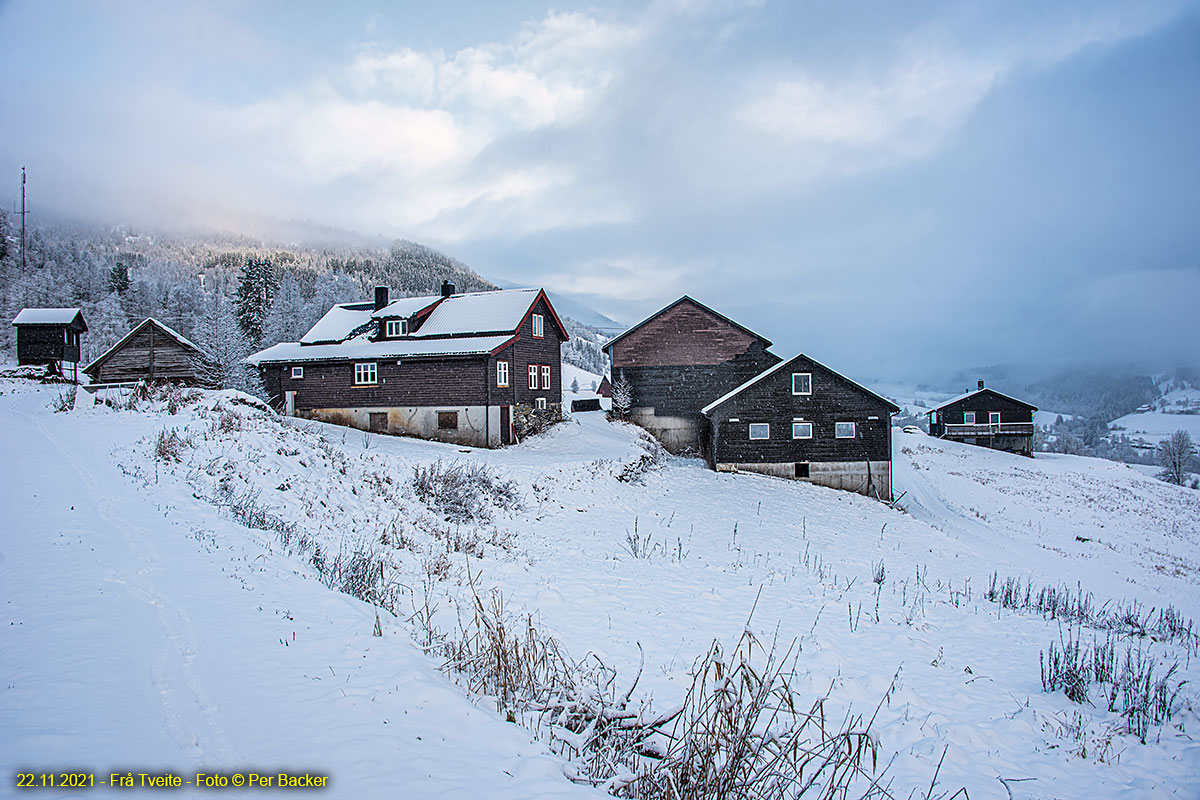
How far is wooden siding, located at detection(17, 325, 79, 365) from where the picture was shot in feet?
166

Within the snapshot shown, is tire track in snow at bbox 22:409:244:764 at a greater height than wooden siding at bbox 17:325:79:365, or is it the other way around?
wooden siding at bbox 17:325:79:365

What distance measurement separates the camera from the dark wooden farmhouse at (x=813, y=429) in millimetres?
32938

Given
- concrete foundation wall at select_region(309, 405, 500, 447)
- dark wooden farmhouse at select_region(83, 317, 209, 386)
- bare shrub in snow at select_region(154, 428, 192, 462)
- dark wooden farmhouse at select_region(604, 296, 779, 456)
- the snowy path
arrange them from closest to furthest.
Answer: the snowy path
bare shrub in snow at select_region(154, 428, 192, 462)
concrete foundation wall at select_region(309, 405, 500, 447)
dark wooden farmhouse at select_region(604, 296, 779, 456)
dark wooden farmhouse at select_region(83, 317, 209, 386)

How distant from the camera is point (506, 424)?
34094 millimetres

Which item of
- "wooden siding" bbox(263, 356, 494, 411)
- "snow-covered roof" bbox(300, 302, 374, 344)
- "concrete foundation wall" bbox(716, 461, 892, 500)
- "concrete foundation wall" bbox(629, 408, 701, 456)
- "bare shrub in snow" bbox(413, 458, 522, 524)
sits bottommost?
"concrete foundation wall" bbox(716, 461, 892, 500)

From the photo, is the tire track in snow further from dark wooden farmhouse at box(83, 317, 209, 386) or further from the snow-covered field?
dark wooden farmhouse at box(83, 317, 209, 386)

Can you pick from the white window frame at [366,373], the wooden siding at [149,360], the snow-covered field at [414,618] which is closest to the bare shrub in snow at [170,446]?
the snow-covered field at [414,618]

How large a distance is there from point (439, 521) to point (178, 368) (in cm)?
3767

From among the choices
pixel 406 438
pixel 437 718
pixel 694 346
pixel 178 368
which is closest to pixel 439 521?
pixel 437 718

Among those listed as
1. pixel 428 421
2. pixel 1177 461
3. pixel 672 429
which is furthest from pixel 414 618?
pixel 1177 461

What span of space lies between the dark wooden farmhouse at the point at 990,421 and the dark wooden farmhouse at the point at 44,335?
92021 mm

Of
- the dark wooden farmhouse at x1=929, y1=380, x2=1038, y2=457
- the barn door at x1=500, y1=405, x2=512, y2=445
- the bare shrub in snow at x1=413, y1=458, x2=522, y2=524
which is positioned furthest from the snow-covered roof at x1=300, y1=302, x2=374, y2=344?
the dark wooden farmhouse at x1=929, y1=380, x2=1038, y2=457

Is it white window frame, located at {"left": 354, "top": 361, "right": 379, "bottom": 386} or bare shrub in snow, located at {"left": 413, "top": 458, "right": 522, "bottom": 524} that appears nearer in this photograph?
bare shrub in snow, located at {"left": 413, "top": 458, "right": 522, "bottom": 524}

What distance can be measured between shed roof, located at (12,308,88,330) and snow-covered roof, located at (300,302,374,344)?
Answer: 103 feet
